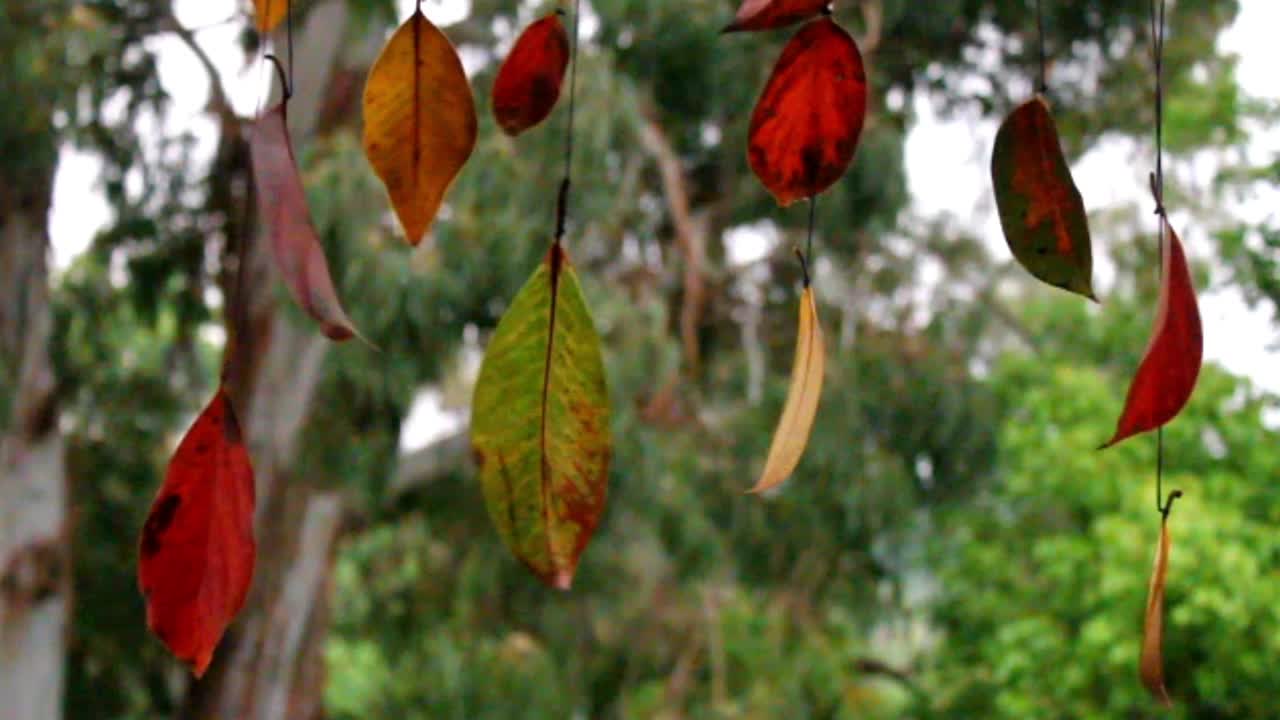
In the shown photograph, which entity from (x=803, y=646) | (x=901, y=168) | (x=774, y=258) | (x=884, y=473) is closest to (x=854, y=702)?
(x=803, y=646)

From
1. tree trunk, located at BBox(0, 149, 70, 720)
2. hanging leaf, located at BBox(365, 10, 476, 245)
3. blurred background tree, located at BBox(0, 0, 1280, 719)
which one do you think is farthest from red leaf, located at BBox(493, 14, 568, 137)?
tree trunk, located at BBox(0, 149, 70, 720)

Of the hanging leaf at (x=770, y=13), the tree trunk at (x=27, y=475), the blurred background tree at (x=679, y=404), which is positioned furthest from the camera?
the tree trunk at (x=27, y=475)

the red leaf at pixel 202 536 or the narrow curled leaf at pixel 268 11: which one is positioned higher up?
the narrow curled leaf at pixel 268 11

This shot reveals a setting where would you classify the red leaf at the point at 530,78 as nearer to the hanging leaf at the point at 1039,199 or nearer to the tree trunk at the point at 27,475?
the hanging leaf at the point at 1039,199

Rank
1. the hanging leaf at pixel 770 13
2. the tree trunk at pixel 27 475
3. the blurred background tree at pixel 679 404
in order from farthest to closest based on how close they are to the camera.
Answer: the tree trunk at pixel 27 475
the blurred background tree at pixel 679 404
the hanging leaf at pixel 770 13

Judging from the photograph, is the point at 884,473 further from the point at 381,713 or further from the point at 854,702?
the point at 381,713

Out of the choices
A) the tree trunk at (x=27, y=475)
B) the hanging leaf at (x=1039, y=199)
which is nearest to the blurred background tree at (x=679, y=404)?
the tree trunk at (x=27, y=475)
